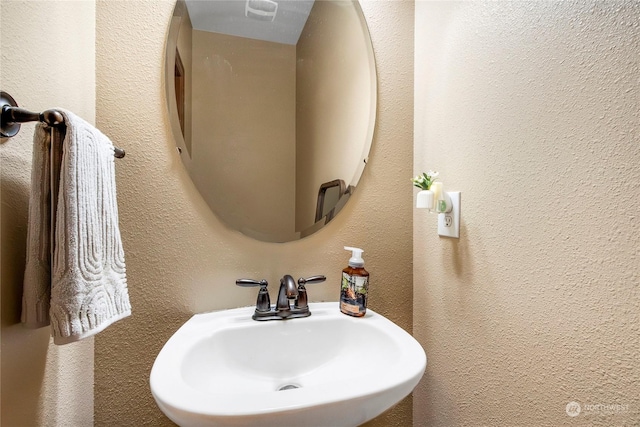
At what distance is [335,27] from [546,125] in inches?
26.8

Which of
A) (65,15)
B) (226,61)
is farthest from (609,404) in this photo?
(65,15)

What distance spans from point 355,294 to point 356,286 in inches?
0.9

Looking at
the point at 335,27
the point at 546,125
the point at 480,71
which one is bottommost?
the point at 546,125

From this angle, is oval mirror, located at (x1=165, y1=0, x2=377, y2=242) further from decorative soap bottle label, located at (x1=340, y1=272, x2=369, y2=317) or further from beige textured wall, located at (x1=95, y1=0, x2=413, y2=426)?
decorative soap bottle label, located at (x1=340, y1=272, x2=369, y2=317)

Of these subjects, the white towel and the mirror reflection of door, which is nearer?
the white towel

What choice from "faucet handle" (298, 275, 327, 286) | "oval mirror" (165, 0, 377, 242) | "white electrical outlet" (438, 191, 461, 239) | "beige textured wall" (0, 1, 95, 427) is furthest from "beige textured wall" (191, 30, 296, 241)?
"white electrical outlet" (438, 191, 461, 239)

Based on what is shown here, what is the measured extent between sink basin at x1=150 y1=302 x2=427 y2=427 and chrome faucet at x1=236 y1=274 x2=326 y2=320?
2 centimetres

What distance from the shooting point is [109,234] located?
565mm

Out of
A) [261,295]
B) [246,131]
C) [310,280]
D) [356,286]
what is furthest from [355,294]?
[246,131]

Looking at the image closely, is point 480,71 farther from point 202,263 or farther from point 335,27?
point 202,263

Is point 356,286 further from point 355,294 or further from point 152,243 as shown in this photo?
point 152,243

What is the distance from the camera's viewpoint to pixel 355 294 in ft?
2.57

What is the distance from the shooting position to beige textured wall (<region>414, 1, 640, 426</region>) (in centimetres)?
43

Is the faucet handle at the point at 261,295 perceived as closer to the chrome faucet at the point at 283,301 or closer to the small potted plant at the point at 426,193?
the chrome faucet at the point at 283,301
